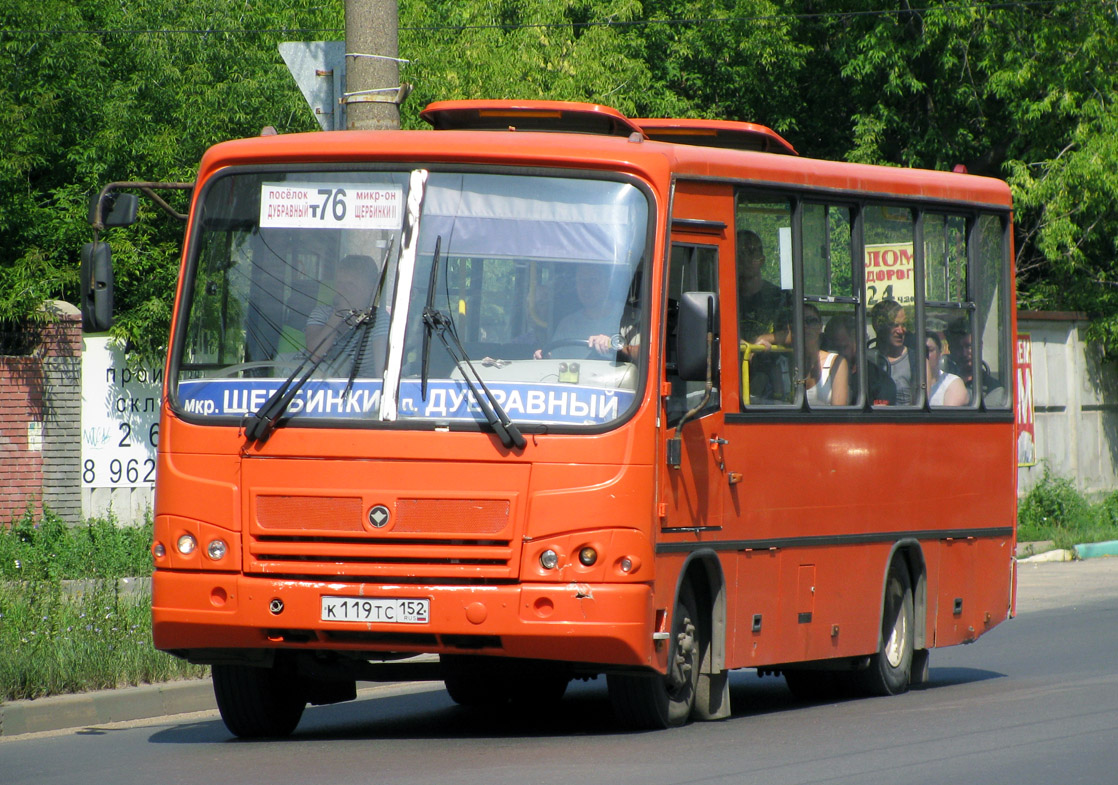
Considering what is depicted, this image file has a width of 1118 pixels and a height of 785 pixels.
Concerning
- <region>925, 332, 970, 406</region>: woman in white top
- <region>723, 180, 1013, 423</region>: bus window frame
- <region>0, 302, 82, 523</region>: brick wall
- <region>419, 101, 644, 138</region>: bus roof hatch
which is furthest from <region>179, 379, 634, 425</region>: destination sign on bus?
<region>0, 302, 82, 523</region>: brick wall

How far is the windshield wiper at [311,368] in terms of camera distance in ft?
25.9

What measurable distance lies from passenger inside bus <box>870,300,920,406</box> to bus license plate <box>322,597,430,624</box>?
12.5 feet

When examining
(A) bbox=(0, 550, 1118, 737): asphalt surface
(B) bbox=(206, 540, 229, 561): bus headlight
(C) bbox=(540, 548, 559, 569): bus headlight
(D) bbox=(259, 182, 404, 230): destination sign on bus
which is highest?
(D) bbox=(259, 182, 404, 230): destination sign on bus

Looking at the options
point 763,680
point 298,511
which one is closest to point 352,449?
point 298,511

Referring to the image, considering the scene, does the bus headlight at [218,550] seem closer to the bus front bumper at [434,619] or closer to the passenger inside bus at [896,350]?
the bus front bumper at [434,619]

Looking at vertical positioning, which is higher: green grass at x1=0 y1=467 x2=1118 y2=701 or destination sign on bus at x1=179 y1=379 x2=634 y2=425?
destination sign on bus at x1=179 y1=379 x2=634 y2=425

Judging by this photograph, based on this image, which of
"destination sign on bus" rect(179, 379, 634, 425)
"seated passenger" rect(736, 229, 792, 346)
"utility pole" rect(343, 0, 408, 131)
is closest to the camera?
"destination sign on bus" rect(179, 379, 634, 425)

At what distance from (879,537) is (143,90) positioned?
13.3 meters

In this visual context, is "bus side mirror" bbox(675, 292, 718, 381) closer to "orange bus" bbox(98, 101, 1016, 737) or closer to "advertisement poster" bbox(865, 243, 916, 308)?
"orange bus" bbox(98, 101, 1016, 737)

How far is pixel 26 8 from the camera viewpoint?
22.3m

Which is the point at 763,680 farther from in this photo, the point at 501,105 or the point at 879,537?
the point at 501,105

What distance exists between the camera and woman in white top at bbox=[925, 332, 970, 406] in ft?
35.6

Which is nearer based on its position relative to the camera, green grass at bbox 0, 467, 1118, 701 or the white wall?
green grass at bbox 0, 467, 1118, 701

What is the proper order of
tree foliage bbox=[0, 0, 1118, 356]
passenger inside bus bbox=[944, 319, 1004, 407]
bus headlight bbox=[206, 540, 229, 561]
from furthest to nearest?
tree foliage bbox=[0, 0, 1118, 356]
passenger inside bus bbox=[944, 319, 1004, 407]
bus headlight bbox=[206, 540, 229, 561]
